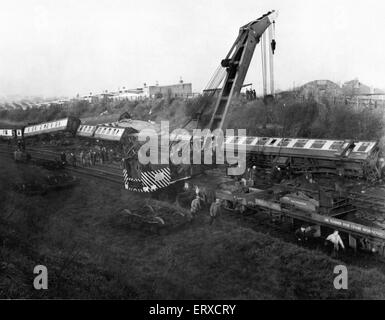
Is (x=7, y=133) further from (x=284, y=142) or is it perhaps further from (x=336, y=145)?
(x=336, y=145)

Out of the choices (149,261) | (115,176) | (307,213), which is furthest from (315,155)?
(149,261)

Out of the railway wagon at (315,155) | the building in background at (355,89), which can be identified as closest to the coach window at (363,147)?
the railway wagon at (315,155)

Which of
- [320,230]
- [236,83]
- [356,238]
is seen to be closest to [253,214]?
[320,230]

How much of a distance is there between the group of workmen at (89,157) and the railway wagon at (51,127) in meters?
0.93

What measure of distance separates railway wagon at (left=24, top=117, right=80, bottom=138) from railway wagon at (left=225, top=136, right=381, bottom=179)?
6032 millimetres

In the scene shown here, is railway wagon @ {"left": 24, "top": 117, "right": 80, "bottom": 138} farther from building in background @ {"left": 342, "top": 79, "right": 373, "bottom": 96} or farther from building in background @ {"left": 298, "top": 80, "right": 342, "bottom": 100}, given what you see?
building in background @ {"left": 342, "top": 79, "right": 373, "bottom": 96}

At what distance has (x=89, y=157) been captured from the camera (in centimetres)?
1398

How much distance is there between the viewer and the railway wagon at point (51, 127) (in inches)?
535

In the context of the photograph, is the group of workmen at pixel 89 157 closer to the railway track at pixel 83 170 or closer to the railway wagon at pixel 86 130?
A: the railway track at pixel 83 170

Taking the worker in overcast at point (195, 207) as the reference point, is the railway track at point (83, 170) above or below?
above

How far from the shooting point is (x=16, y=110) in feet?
38.4

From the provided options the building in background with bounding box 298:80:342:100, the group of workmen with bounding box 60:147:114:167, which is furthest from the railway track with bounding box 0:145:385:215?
the building in background with bounding box 298:80:342:100

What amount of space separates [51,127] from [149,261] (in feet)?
29.2

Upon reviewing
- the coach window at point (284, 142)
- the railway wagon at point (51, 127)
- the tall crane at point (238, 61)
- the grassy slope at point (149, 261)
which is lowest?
the grassy slope at point (149, 261)
